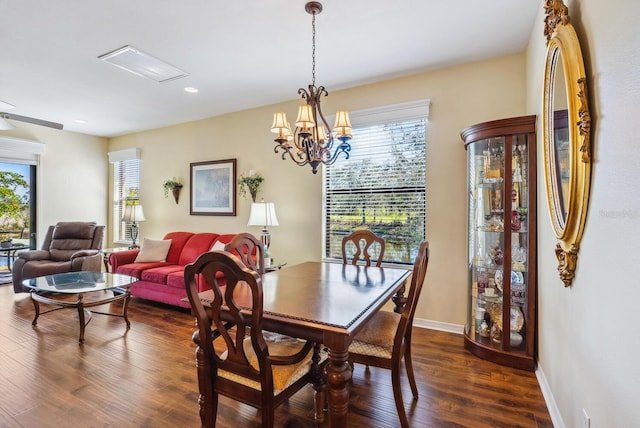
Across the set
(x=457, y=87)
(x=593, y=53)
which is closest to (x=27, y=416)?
(x=593, y=53)

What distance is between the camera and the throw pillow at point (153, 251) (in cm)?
455

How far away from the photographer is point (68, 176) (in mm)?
5902

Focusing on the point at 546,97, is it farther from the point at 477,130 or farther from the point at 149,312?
the point at 149,312

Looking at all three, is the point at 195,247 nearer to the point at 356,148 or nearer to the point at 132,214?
the point at 132,214

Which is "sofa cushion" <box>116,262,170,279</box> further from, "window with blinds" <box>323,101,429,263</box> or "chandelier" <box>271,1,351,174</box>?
"chandelier" <box>271,1,351,174</box>

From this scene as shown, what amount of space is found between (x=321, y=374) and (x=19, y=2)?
3.27m

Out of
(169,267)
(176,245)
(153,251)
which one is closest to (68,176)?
(153,251)

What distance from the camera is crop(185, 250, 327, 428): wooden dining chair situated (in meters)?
1.40

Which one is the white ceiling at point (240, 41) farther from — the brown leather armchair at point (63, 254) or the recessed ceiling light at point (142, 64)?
the brown leather armchair at point (63, 254)

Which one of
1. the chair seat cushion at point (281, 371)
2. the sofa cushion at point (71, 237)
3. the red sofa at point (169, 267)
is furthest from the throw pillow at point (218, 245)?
the chair seat cushion at point (281, 371)

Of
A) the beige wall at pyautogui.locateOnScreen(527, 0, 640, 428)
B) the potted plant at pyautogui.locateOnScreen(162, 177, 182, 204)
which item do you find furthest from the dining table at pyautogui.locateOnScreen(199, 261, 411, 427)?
the potted plant at pyautogui.locateOnScreen(162, 177, 182, 204)

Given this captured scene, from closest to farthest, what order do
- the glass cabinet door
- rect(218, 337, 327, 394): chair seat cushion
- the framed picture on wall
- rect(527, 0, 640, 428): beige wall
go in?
rect(527, 0, 640, 428): beige wall < rect(218, 337, 327, 394): chair seat cushion < the glass cabinet door < the framed picture on wall

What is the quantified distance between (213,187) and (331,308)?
152 inches

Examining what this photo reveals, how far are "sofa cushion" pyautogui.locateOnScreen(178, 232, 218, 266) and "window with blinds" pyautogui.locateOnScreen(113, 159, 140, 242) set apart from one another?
219cm
